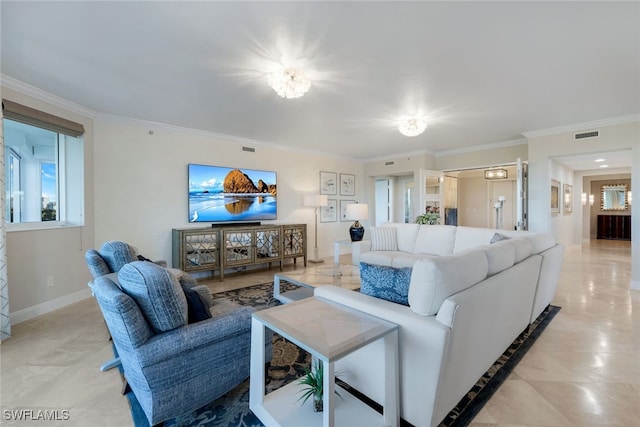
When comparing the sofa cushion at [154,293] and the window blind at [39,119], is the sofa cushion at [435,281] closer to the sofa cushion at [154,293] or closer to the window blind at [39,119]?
the sofa cushion at [154,293]

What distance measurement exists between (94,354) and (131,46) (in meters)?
2.52

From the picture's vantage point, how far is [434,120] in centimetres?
404

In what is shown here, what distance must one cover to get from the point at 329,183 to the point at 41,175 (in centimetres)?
482

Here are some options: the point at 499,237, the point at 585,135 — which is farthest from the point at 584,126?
the point at 499,237

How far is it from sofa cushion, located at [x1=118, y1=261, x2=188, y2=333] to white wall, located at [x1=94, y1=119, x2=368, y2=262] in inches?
118

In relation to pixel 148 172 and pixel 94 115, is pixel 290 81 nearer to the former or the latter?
pixel 148 172

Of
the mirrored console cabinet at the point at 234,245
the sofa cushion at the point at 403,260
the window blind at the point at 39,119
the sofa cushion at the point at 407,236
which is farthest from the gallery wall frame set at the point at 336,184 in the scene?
the window blind at the point at 39,119

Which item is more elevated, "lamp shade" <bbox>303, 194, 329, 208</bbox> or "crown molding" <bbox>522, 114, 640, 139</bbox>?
"crown molding" <bbox>522, 114, 640, 139</bbox>

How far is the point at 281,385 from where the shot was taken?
185 centimetres

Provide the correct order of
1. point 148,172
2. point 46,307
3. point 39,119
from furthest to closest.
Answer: point 148,172
point 46,307
point 39,119

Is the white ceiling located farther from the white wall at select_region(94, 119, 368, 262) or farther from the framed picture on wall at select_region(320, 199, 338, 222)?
the framed picture on wall at select_region(320, 199, 338, 222)

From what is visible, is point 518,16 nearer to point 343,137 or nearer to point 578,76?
point 578,76

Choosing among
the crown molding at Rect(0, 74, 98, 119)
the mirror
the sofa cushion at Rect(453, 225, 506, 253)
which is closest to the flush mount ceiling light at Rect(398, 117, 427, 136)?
the sofa cushion at Rect(453, 225, 506, 253)

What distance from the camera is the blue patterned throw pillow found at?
5.28 feet
